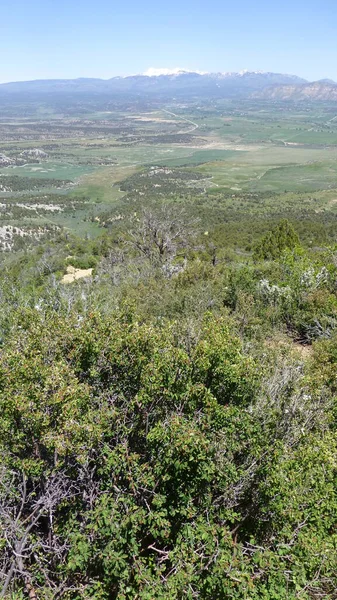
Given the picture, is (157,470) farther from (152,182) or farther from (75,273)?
(152,182)

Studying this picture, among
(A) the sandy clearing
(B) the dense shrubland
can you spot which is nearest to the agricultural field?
(A) the sandy clearing

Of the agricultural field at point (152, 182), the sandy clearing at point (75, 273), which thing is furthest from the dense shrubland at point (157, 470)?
the agricultural field at point (152, 182)

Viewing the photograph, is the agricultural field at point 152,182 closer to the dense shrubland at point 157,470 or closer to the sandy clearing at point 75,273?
the sandy clearing at point 75,273

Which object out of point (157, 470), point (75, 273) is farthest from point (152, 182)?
point (157, 470)

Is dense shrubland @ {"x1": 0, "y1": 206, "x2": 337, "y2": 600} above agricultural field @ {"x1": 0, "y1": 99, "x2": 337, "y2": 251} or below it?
above

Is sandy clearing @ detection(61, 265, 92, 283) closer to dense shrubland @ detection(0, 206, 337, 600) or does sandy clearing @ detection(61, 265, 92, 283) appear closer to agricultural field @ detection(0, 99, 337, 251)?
agricultural field @ detection(0, 99, 337, 251)

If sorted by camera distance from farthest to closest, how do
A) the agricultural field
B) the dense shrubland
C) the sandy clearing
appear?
the agricultural field, the sandy clearing, the dense shrubland

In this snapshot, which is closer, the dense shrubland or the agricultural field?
the dense shrubland

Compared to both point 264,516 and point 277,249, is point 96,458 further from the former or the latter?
point 277,249

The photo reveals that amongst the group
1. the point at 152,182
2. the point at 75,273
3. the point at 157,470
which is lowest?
the point at 75,273

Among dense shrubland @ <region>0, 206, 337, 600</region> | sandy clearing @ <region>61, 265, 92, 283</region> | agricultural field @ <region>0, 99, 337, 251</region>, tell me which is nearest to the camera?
dense shrubland @ <region>0, 206, 337, 600</region>

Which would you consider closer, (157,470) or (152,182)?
(157,470)

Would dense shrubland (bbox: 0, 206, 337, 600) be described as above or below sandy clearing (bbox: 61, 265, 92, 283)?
above
